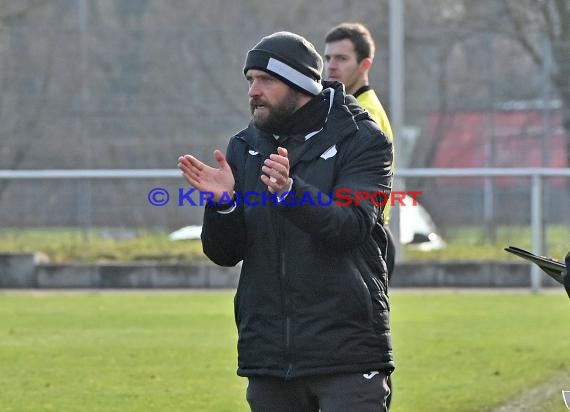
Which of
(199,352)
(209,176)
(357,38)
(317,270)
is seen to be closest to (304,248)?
(317,270)

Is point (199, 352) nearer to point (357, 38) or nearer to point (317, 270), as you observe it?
point (357, 38)

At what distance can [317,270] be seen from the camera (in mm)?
4727

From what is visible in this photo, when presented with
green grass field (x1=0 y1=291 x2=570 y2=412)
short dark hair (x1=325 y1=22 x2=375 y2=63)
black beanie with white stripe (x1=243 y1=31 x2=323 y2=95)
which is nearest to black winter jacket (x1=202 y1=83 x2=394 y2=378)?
black beanie with white stripe (x1=243 y1=31 x2=323 y2=95)

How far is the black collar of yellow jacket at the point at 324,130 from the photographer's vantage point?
4.77m

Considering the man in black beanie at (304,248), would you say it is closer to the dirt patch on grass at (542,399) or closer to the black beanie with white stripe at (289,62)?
the black beanie with white stripe at (289,62)

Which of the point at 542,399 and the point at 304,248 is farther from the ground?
the point at 304,248

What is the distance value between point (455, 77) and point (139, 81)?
15.2 ft

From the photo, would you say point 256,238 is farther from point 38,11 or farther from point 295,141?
point 38,11

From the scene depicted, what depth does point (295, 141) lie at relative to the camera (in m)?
4.80

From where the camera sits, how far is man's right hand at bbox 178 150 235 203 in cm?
468

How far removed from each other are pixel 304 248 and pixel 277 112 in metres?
0.47

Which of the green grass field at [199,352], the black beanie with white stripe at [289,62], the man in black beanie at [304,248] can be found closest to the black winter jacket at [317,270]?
the man in black beanie at [304,248]

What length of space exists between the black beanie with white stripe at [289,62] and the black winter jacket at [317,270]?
4.4 inches

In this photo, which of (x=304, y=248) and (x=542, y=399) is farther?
(x=542, y=399)
